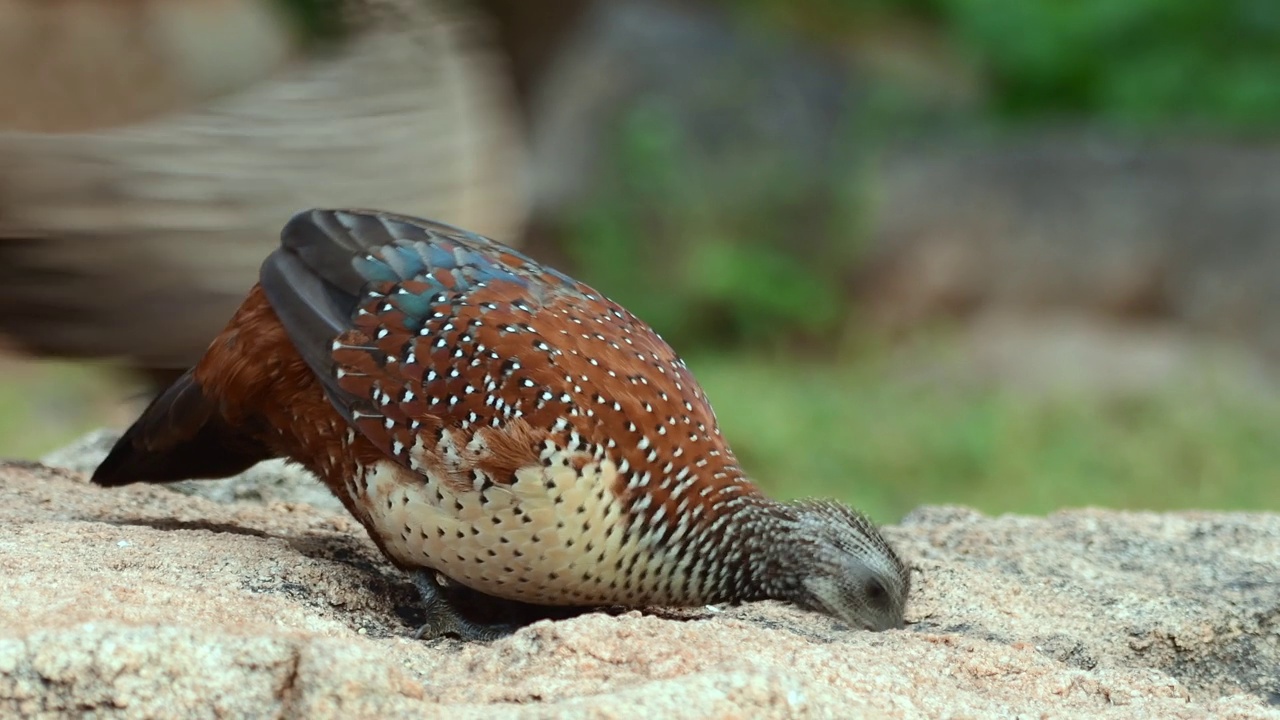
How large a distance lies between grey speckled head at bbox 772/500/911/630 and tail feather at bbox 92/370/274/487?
1.28m

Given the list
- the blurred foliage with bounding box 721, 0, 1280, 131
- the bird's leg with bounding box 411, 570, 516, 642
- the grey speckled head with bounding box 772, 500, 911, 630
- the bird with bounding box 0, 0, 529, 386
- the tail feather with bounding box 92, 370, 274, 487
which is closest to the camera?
the bird's leg with bounding box 411, 570, 516, 642

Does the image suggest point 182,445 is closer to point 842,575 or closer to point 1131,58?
point 842,575

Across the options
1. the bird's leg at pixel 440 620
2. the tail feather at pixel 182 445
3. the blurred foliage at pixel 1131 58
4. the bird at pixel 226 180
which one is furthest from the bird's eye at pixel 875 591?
the blurred foliage at pixel 1131 58

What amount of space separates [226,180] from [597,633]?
339cm

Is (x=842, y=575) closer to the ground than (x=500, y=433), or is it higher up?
higher up

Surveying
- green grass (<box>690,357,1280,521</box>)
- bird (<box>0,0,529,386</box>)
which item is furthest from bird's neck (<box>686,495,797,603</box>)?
green grass (<box>690,357,1280,521</box>)

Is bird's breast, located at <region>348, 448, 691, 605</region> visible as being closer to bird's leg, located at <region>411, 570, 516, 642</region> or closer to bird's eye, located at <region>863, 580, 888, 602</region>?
bird's leg, located at <region>411, 570, 516, 642</region>

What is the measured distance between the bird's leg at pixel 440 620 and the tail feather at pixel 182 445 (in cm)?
63

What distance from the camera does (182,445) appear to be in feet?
12.0

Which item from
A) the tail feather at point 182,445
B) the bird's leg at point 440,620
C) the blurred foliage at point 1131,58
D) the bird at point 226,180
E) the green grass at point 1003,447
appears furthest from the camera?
the blurred foliage at point 1131,58

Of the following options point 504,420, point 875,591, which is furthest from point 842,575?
point 504,420

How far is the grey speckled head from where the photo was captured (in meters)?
3.24

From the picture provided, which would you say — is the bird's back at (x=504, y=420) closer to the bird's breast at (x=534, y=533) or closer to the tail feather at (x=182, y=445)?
the bird's breast at (x=534, y=533)

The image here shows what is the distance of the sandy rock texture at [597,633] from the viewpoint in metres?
2.25
